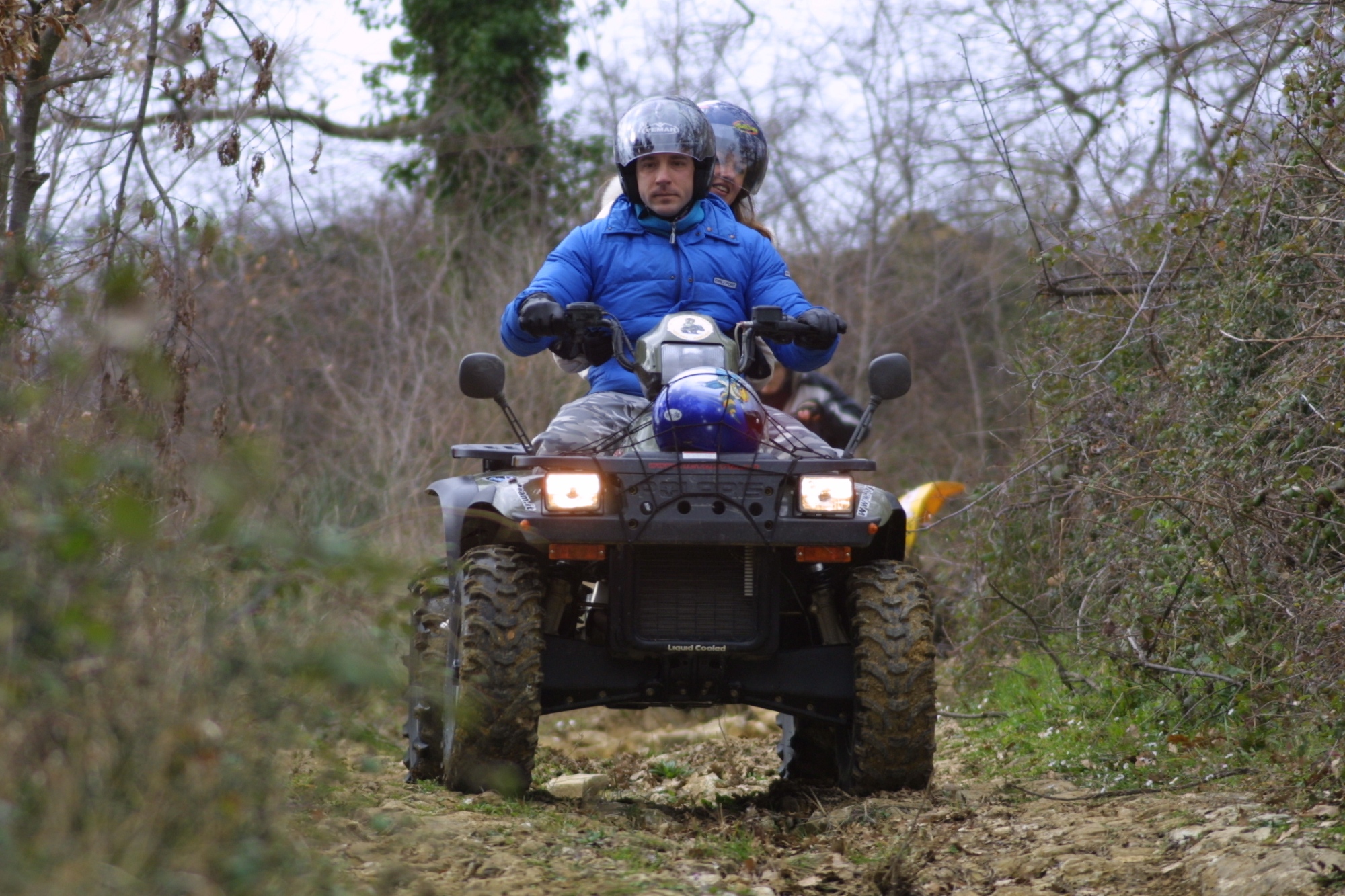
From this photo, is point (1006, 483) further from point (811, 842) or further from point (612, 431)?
point (811, 842)

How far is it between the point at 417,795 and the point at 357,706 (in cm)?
238

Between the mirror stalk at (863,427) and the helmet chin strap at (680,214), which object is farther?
the helmet chin strap at (680,214)

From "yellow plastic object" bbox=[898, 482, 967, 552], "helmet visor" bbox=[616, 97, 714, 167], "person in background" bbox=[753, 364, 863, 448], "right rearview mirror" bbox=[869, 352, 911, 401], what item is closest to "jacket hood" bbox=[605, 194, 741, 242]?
"helmet visor" bbox=[616, 97, 714, 167]

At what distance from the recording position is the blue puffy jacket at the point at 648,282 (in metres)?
6.22

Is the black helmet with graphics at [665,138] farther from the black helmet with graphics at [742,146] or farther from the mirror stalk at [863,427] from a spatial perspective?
the black helmet with graphics at [742,146]

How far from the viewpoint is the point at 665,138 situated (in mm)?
6340

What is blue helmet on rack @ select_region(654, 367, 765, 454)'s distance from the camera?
17.6 ft

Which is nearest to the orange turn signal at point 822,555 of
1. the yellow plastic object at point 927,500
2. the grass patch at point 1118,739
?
the grass patch at point 1118,739

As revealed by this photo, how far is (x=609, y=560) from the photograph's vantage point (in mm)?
5391

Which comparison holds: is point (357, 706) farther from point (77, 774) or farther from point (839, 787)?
point (839, 787)

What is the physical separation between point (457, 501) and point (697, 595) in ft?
3.01

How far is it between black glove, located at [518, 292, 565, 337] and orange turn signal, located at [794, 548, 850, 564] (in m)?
1.17

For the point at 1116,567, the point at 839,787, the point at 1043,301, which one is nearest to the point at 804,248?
the point at 1043,301

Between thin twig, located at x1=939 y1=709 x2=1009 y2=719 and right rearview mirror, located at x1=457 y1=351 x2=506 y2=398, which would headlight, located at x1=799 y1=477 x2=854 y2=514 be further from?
thin twig, located at x1=939 y1=709 x2=1009 y2=719
